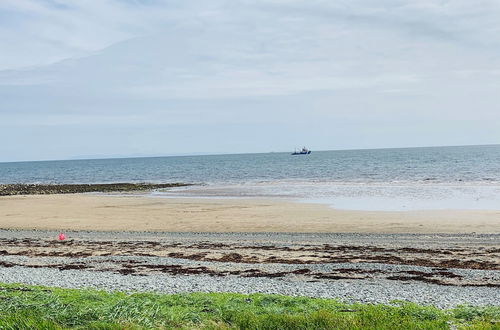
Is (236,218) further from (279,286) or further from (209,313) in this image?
(209,313)

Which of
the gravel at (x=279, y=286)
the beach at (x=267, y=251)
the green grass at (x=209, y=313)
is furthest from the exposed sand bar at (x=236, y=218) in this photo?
the green grass at (x=209, y=313)

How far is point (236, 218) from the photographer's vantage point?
3341cm

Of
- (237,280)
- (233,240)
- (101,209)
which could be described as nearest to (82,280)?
(237,280)

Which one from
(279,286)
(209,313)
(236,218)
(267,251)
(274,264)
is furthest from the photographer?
(236,218)

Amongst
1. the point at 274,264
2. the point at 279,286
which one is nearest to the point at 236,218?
the point at 274,264

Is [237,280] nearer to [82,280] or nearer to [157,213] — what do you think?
[82,280]

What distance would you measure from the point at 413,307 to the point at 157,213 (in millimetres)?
30043

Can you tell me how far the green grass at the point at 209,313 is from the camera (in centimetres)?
783

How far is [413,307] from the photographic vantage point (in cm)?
986

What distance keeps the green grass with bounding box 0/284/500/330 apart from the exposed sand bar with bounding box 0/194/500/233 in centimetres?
1742

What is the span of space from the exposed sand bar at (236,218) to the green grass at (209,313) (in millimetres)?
17420

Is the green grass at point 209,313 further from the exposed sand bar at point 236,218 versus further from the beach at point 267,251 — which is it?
the exposed sand bar at point 236,218

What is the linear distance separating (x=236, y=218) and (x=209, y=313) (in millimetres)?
24227

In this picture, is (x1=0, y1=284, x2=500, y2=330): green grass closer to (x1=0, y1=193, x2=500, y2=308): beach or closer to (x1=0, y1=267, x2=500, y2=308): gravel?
(x1=0, y1=267, x2=500, y2=308): gravel
